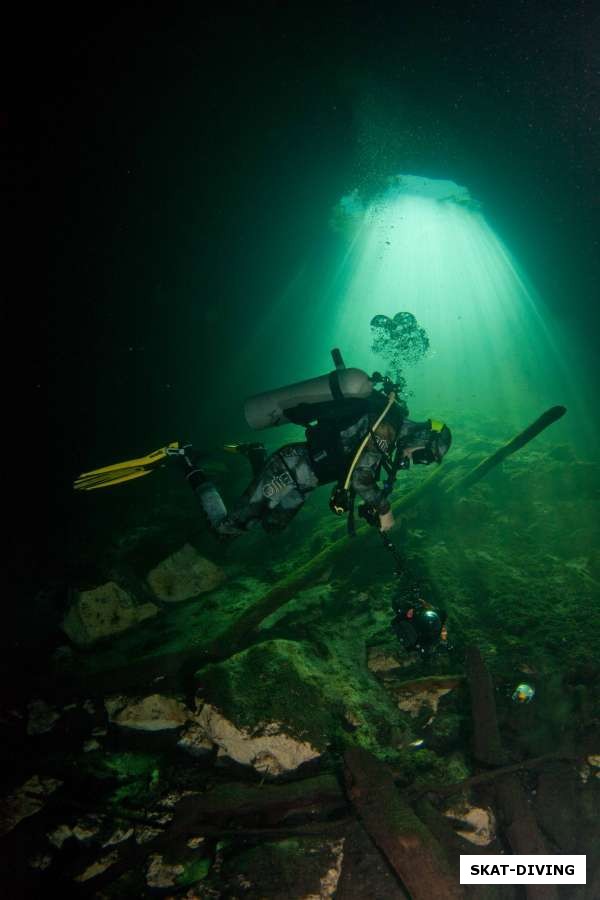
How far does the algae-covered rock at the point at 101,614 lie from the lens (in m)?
6.32

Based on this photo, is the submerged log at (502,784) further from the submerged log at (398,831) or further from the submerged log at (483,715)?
the submerged log at (398,831)

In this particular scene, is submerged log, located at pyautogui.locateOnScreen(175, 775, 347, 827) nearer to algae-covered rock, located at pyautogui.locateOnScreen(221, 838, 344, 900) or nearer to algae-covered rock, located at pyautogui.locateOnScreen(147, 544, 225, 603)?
algae-covered rock, located at pyautogui.locateOnScreen(221, 838, 344, 900)

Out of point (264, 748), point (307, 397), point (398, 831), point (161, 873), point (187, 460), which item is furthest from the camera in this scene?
point (187, 460)

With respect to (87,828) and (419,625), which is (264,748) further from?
(419,625)

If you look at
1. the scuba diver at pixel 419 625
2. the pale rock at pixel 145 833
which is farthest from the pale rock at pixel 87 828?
the scuba diver at pixel 419 625

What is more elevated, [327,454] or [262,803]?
[327,454]

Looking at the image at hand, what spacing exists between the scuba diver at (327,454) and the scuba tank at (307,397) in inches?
0.5

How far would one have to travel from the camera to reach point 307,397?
479 centimetres

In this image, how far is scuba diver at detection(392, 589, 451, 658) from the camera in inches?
157

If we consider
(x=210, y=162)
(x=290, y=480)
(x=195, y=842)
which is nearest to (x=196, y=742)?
(x=195, y=842)

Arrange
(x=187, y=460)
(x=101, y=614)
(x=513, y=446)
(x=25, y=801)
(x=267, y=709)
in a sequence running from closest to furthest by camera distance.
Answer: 1. (x=25, y=801)
2. (x=267, y=709)
3. (x=187, y=460)
4. (x=101, y=614)
5. (x=513, y=446)

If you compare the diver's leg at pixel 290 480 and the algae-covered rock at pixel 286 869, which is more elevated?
the diver's leg at pixel 290 480

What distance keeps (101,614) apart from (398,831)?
549cm

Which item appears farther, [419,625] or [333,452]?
[333,452]
